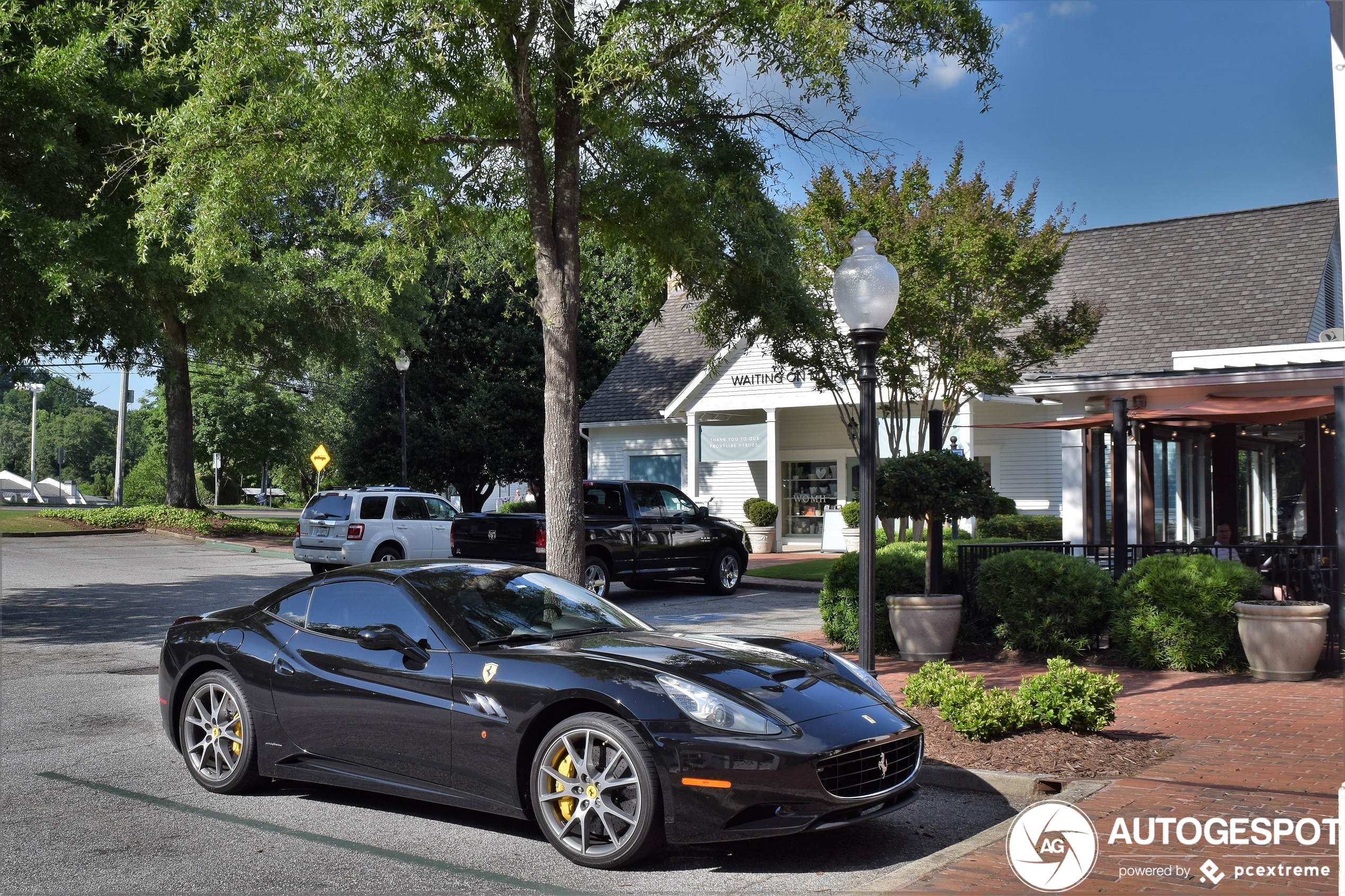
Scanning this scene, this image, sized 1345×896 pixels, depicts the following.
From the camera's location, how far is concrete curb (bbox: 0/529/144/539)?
100ft

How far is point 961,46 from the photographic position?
34.1 feet

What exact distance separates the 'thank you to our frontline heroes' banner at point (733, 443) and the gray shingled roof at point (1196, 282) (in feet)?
16.3

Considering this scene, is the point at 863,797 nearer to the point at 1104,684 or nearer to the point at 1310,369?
the point at 1104,684

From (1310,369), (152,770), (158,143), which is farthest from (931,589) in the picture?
(158,143)

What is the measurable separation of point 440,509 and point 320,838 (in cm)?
1710

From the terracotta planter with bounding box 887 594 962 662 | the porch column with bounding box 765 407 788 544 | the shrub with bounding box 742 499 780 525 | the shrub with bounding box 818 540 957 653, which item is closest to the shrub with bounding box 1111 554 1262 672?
the terracotta planter with bounding box 887 594 962 662

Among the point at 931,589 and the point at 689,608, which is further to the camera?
the point at 689,608

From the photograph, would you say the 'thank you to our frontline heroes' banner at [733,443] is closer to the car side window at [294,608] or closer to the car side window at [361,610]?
the car side window at [294,608]

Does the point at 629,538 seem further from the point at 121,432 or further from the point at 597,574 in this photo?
the point at 121,432

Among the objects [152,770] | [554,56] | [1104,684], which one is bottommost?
[152,770]

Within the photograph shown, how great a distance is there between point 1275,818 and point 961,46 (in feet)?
24.5

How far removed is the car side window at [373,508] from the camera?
20.8 metres

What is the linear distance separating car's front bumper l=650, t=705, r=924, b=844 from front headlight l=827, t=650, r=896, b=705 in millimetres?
870

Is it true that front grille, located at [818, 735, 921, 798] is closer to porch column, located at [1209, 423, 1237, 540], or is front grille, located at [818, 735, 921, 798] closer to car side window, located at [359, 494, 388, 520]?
porch column, located at [1209, 423, 1237, 540]
